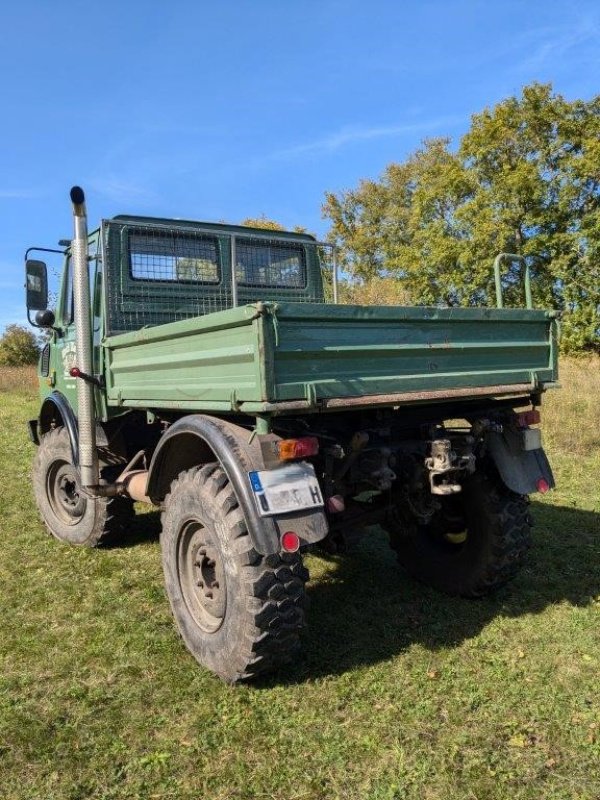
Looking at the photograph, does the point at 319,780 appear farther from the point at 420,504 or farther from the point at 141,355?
the point at 141,355

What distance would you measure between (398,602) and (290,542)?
161 centimetres

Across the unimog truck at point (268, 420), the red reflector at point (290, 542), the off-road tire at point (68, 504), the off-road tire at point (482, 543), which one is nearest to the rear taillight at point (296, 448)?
the unimog truck at point (268, 420)

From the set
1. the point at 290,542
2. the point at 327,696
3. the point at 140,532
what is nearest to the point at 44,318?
the point at 140,532

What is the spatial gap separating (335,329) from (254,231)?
234 centimetres

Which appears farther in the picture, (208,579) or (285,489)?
(208,579)

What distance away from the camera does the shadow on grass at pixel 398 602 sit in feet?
11.5

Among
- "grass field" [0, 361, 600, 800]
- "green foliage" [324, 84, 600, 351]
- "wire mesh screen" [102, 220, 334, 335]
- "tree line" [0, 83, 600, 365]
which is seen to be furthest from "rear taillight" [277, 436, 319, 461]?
"green foliage" [324, 84, 600, 351]

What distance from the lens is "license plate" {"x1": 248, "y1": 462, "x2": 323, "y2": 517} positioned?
2.86 meters

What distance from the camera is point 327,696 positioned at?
10.1ft

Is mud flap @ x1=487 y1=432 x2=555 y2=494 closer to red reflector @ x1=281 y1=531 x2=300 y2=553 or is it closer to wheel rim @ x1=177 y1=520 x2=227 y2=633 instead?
red reflector @ x1=281 y1=531 x2=300 y2=553

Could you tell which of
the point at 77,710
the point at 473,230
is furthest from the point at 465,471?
the point at 473,230

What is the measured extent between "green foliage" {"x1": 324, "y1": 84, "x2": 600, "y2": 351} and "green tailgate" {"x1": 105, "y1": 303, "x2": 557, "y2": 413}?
19.7 m

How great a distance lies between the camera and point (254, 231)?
5.04 meters

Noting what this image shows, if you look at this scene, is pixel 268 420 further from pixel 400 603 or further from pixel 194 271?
pixel 194 271
